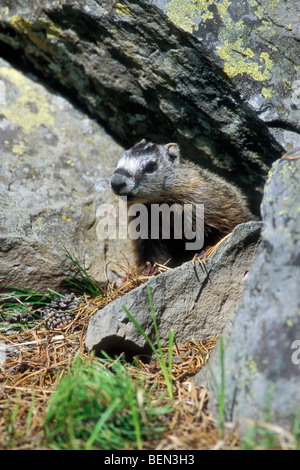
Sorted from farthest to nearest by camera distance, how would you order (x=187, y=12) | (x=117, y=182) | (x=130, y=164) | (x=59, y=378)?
(x=130, y=164), (x=117, y=182), (x=187, y=12), (x=59, y=378)

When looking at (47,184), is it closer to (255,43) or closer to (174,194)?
(174,194)

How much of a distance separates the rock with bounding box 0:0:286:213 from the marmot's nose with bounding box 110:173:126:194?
873 mm

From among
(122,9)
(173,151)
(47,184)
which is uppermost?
(122,9)

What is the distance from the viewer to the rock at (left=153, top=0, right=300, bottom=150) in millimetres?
4090

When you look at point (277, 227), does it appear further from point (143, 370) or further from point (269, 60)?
point (269, 60)

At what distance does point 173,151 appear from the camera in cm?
500

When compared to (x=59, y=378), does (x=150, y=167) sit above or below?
above

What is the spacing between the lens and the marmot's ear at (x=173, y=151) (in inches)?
196

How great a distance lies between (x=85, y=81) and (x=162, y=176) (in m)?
1.54

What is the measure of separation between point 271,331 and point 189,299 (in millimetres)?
1172

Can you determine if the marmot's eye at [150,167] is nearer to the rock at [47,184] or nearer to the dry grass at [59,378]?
the rock at [47,184]

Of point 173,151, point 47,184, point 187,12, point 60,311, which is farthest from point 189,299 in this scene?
point 187,12

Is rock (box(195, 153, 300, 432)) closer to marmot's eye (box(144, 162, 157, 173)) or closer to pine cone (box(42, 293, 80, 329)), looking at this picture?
pine cone (box(42, 293, 80, 329))

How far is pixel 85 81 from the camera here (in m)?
5.22
